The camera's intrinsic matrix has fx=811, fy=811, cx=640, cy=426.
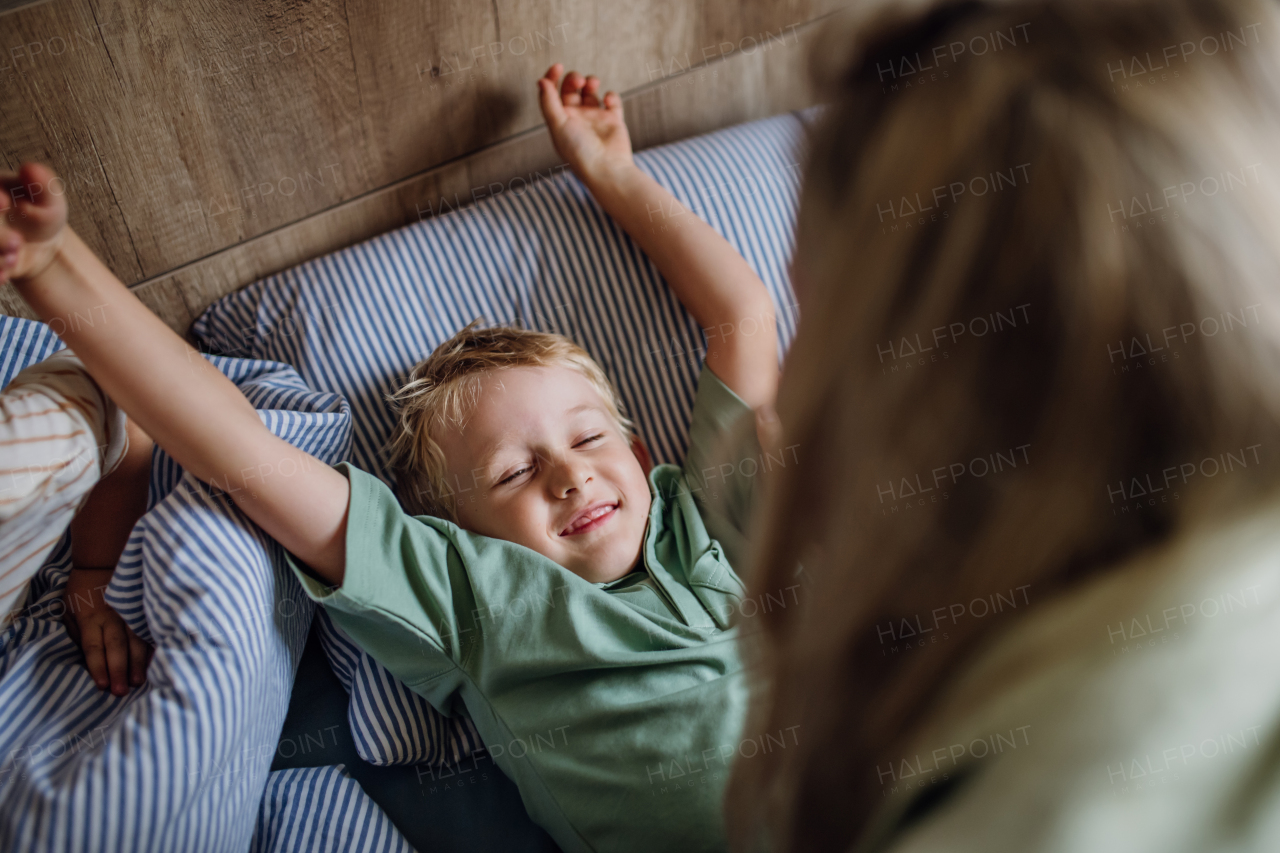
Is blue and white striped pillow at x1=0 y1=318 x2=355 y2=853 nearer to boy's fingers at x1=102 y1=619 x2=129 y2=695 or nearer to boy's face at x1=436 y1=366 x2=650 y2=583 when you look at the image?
boy's fingers at x1=102 y1=619 x2=129 y2=695

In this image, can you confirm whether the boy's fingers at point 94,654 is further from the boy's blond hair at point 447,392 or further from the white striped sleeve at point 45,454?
the boy's blond hair at point 447,392

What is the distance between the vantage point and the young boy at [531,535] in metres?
0.73

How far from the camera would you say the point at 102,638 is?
→ 0.84 metres

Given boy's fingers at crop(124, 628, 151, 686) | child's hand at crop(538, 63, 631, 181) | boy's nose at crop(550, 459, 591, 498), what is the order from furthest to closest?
child's hand at crop(538, 63, 631, 181) < boy's nose at crop(550, 459, 591, 498) < boy's fingers at crop(124, 628, 151, 686)

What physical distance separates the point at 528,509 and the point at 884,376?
564 mm

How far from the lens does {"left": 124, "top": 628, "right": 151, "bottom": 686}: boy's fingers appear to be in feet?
2.70

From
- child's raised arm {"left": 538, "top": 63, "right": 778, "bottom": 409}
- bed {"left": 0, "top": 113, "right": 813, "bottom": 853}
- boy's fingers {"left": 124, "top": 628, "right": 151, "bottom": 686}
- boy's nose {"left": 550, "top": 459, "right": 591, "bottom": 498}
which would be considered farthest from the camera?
child's raised arm {"left": 538, "top": 63, "right": 778, "bottom": 409}

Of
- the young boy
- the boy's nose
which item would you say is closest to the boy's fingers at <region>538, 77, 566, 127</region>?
the young boy

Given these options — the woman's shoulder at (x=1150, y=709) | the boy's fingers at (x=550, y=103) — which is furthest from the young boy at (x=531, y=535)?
the woman's shoulder at (x=1150, y=709)

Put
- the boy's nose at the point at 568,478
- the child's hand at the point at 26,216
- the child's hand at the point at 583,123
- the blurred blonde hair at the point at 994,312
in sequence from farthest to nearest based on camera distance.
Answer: the child's hand at the point at 583,123 → the boy's nose at the point at 568,478 → the child's hand at the point at 26,216 → the blurred blonde hair at the point at 994,312

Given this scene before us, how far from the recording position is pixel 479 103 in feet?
4.00

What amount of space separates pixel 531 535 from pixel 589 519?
0.23 feet

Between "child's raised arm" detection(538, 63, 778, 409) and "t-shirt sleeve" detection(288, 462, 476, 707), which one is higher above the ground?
"child's raised arm" detection(538, 63, 778, 409)

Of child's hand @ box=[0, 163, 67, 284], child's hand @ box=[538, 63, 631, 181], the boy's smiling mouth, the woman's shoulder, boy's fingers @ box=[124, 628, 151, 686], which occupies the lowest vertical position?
the woman's shoulder
